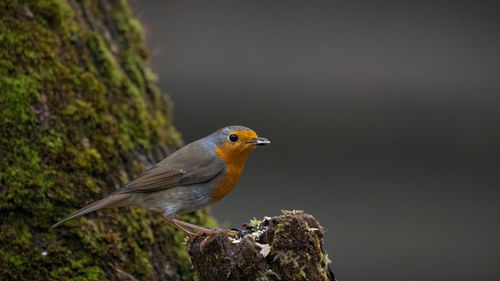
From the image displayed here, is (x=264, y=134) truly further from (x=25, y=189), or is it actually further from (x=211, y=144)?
(x=25, y=189)

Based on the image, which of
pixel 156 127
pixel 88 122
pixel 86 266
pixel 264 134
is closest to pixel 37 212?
pixel 86 266

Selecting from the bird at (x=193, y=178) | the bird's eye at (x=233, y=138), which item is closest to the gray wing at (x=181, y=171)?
the bird at (x=193, y=178)

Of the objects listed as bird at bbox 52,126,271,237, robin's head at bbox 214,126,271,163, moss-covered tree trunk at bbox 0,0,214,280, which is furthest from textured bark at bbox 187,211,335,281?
moss-covered tree trunk at bbox 0,0,214,280

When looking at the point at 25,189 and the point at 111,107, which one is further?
the point at 111,107

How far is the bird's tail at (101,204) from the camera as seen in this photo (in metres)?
3.00

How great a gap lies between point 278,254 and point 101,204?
3.70ft

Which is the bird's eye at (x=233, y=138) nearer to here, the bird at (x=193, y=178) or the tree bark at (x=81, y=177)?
the bird at (x=193, y=178)

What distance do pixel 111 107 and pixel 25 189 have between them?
37.0 inches

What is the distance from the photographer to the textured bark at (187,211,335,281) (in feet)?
8.41

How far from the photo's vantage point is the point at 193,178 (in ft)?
11.2

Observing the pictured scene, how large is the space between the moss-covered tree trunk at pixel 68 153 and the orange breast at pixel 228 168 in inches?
22.8

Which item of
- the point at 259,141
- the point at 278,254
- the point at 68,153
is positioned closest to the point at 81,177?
the point at 68,153

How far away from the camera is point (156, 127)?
4.27 meters

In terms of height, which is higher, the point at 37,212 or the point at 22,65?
the point at 22,65
